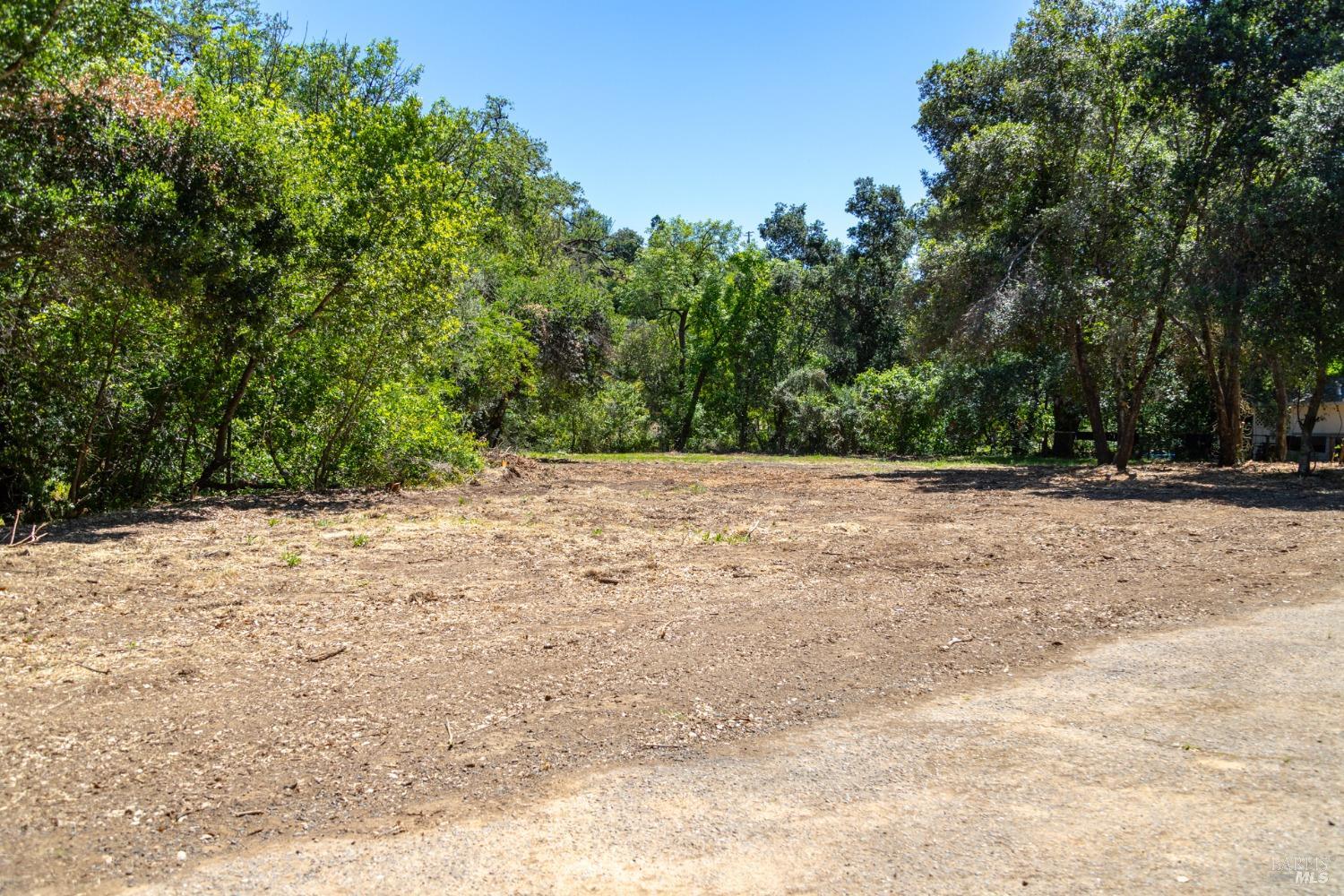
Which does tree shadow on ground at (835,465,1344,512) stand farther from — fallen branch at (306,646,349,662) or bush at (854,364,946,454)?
fallen branch at (306,646,349,662)

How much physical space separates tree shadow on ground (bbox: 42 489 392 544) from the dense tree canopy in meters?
0.90

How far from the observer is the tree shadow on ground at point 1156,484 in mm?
13250

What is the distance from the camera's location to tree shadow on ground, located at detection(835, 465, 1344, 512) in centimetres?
1325

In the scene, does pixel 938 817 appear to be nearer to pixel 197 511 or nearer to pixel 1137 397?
pixel 197 511

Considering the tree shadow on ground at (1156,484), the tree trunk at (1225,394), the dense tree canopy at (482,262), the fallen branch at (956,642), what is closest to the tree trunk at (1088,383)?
the dense tree canopy at (482,262)

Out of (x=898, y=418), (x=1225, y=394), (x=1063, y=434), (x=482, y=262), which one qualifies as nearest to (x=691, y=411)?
(x=898, y=418)

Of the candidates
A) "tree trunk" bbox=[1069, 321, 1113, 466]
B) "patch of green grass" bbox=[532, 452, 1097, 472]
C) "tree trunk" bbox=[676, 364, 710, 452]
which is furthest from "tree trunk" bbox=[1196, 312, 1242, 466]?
"tree trunk" bbox=[676, 364, 710, 452]

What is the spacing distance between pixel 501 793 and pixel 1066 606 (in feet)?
15.6

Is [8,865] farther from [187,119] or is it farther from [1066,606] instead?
[187,119]

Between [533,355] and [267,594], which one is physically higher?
[533,355]

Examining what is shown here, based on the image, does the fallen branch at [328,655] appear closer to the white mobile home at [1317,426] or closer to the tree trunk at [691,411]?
the white mobile home at [1317,426]

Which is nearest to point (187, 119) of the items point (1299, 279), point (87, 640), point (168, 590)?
point (168, 590)

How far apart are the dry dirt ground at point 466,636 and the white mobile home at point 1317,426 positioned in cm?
1807

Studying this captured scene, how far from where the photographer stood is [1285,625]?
5676 mm
